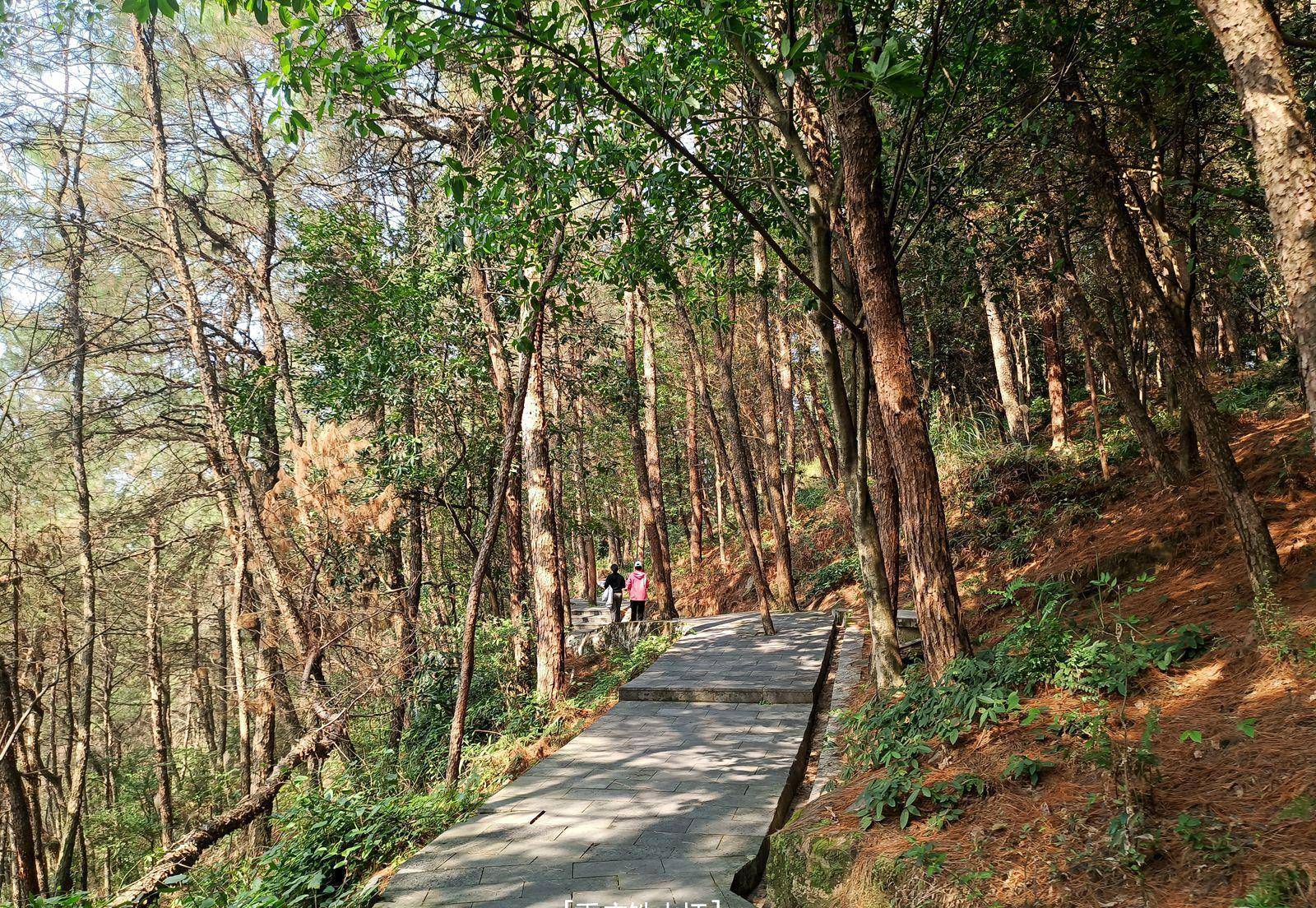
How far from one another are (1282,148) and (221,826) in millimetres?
10058

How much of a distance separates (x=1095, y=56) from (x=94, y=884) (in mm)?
30552

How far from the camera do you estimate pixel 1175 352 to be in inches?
233

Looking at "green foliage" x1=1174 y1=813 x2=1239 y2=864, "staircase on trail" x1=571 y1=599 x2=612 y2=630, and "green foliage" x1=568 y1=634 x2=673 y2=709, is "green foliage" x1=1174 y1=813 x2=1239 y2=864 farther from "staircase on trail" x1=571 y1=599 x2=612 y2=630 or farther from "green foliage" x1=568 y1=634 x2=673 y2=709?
"staircase on trail" x1=571 y1=599 x2=612 y2=630

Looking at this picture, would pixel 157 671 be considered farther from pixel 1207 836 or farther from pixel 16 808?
pixel 1207 836

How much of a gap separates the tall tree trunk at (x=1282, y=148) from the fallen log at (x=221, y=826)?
26.5 feet

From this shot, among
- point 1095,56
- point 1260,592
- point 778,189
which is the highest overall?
point 1095,56

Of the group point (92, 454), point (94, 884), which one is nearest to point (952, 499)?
point (92, 454)

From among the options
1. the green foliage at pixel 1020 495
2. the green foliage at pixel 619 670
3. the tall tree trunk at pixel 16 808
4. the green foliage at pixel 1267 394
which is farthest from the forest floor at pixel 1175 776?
the tall tree trunk at pixel 16 808

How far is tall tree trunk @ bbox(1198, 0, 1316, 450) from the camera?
2.82 metres

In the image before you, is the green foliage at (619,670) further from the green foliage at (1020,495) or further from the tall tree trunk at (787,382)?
the tall tree trunk at (787,382)

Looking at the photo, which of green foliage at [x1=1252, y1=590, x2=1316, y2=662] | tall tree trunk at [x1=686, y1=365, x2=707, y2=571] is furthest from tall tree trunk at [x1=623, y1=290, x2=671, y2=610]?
green foliage at [x1=1252, y1=590, x2=1316, y2=662]

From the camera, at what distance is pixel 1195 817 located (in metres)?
2.96

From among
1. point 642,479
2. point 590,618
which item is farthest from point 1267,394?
point 590,618

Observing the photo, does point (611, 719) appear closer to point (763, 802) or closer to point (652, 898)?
point (763, 802)
